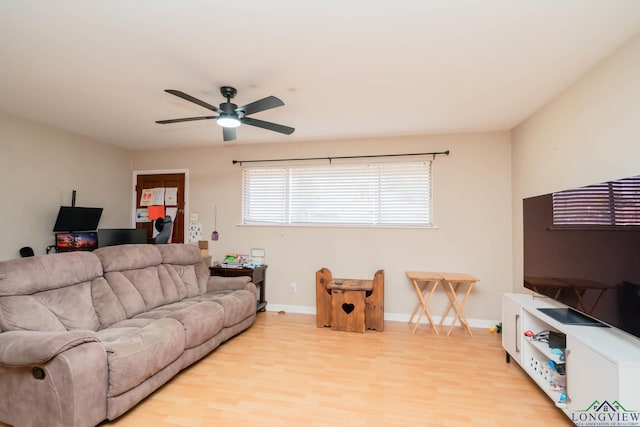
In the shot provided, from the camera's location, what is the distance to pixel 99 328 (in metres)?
2.58

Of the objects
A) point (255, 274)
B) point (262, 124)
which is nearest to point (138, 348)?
point (262, 124)

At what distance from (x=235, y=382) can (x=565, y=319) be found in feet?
8.33

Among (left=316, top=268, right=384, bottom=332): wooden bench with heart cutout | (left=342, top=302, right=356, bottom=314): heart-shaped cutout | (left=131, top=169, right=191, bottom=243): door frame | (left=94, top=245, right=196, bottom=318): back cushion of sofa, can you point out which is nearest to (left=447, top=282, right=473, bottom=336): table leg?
(left=316, top=268, right=384, bottom=332): wooden bench with heart cutout

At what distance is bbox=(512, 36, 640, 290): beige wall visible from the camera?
78.2 inches

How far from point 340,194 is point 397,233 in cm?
95

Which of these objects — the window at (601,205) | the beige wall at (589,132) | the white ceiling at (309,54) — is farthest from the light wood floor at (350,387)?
the white ceiling at (309,54)

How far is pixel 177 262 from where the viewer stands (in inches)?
145

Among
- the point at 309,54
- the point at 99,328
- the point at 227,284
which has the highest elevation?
the point at 309,54

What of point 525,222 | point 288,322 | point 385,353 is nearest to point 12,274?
point 288,322

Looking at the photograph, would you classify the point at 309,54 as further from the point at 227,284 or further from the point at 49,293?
the point at 227,284

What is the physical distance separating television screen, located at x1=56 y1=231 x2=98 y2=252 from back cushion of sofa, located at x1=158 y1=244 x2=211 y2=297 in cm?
119

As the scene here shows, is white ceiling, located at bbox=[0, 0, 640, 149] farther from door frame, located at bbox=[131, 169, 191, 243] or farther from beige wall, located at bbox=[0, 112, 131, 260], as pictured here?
door frame, located at bbox=[131, 169, 191, 243]

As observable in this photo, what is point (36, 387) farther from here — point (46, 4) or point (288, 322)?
point (288, 322)

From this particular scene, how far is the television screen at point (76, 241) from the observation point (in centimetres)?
371
